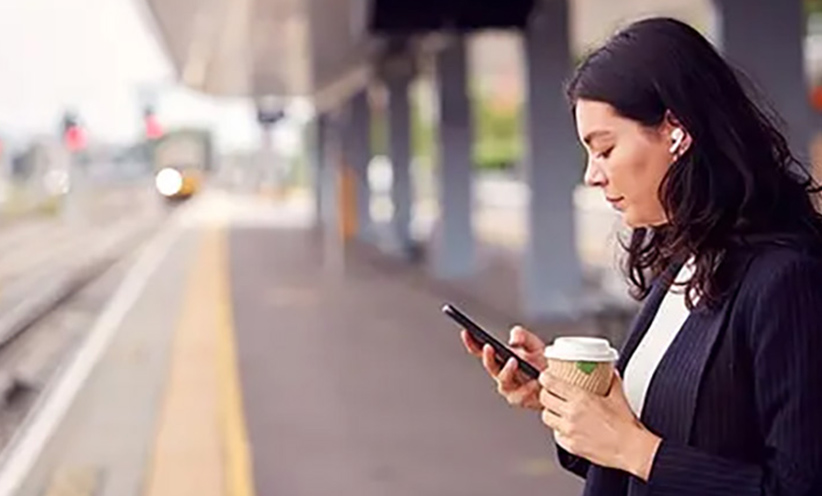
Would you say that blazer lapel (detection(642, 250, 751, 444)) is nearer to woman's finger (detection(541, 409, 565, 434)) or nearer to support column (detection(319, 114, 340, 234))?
woman's finger (detection(541, 409, 565, 434))

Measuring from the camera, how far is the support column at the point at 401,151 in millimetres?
24281

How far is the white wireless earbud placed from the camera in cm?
185

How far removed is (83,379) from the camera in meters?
10.1

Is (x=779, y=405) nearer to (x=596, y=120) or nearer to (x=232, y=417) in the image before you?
(x=596, y=120)

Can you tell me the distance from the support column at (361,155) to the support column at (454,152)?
10.3m

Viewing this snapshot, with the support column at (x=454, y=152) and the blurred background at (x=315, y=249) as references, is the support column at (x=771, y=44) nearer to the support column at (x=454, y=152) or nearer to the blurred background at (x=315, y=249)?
the blurred background at (x=315, y=249)

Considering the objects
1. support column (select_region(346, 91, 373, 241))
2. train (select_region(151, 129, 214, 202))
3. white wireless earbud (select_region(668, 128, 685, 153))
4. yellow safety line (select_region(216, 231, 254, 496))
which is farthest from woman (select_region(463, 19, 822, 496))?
support column (select_region(346, 91, 373, 241))

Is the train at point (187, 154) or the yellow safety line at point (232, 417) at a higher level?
the train at point (187, 154)

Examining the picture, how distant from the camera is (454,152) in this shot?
723 inches

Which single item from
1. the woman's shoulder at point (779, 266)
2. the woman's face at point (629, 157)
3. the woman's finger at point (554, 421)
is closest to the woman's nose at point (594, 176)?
the woman's face at point (629, 157)

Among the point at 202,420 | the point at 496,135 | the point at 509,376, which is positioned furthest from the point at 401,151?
the point at 496,135

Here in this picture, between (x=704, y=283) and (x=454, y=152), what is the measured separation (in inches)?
652

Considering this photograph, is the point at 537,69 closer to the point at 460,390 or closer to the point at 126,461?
the point at 460,390

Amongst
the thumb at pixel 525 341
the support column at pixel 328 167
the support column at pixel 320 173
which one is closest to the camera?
the thumb at pixel 525 341
